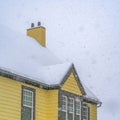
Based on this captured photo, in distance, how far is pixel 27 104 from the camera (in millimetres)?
26266

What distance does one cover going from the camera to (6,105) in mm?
24406

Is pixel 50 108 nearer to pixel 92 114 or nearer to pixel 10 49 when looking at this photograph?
pixel 10 49

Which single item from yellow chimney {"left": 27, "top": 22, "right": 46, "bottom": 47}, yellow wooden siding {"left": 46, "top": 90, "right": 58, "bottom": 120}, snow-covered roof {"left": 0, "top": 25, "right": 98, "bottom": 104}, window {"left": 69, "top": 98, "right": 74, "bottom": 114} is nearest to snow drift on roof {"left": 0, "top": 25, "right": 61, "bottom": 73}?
snow-covered roof {"left": 0, "top": 25, "right": 98, "bottom": 104}

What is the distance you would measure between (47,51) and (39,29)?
7.98ft

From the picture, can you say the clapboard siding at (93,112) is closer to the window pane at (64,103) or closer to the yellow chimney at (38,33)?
the window pane at (64,103)

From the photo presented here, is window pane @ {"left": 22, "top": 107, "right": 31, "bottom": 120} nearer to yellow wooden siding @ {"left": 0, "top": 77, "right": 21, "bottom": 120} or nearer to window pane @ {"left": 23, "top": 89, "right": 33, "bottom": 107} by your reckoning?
window pane @ {"left": 23, "top": 89, "right": 33, "bottom": 107}

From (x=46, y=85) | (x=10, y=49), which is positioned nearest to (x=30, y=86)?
(x=46, y=85)

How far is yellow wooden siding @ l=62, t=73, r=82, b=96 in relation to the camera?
93.3ft

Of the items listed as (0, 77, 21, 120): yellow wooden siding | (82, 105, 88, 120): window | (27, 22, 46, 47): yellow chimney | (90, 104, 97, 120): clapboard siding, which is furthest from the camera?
(27, 22, 46, 47): yellow chimney

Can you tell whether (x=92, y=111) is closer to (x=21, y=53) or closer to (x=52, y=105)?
(x=52, y=105)

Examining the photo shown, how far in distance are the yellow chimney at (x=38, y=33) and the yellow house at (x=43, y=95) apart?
6128mm

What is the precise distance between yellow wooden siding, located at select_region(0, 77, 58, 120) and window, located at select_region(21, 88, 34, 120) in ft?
1.21

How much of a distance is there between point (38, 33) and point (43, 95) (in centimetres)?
904

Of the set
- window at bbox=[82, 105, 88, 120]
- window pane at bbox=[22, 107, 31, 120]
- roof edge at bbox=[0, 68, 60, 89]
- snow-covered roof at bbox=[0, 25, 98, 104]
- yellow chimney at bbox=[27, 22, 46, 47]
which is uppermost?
yellow chimney at bbox=[27, 22, 46, 47]
